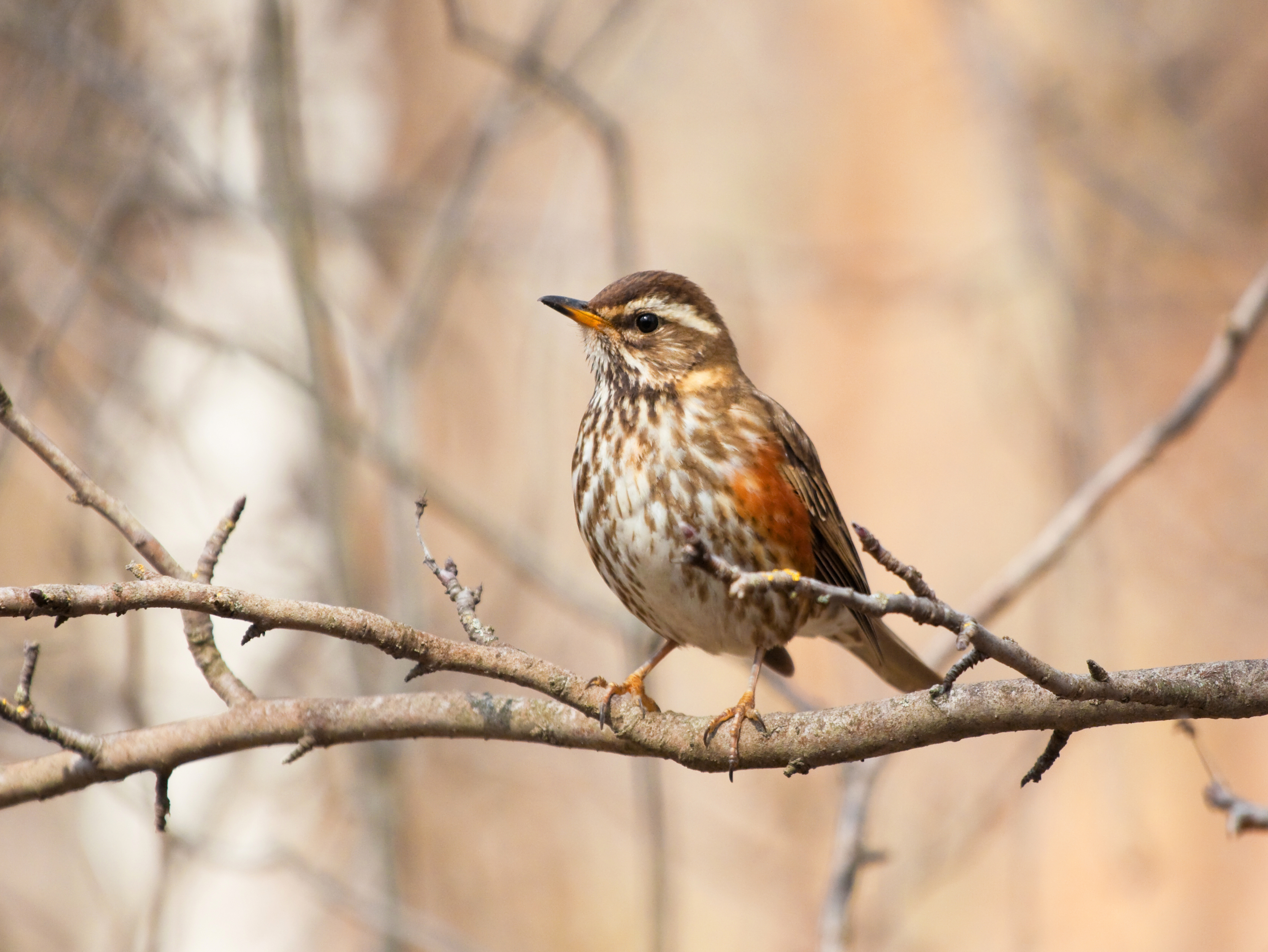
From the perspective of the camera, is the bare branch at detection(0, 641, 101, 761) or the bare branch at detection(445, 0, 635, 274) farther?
the bare branch at detection(445, 0, 635, 274)

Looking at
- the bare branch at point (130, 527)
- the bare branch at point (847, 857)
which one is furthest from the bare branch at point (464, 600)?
the bare branch at point (847, 857)

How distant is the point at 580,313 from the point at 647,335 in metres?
0.27

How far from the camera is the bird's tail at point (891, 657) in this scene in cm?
461

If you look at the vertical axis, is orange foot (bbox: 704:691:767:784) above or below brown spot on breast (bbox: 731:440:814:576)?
below

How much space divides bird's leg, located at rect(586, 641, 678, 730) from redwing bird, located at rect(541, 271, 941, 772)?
0.01m

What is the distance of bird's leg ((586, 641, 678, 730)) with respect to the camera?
3246 millimetres

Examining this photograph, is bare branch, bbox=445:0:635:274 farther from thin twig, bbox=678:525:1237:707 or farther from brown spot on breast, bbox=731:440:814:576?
thin twig, bbox=678:525:1237:707

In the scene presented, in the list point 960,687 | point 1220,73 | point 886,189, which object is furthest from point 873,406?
point 960,687

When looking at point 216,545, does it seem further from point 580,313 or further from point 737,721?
point 580,313

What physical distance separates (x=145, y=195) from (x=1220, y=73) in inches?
285

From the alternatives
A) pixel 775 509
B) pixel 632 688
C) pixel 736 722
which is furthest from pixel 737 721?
pixel 775 509

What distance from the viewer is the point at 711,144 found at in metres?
11.7

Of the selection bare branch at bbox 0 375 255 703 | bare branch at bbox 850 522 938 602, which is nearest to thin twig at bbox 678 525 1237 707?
bare branch at bbox 850 522 938 602

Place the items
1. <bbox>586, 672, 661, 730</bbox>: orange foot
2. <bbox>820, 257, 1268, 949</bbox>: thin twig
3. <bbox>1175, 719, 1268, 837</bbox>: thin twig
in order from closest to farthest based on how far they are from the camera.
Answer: <bbox>1175, 719, 1268, 837</bbox>: thin twig → <bbox>586, 672, 661, 730</bbox>: orange foot → <bbox>820, 257, 1268, 949</bbox>: thin twig
